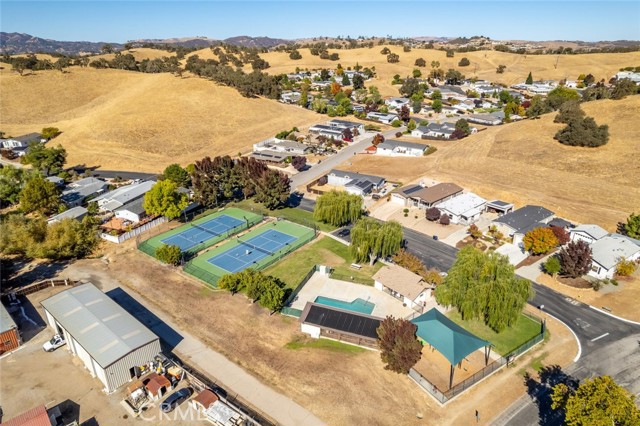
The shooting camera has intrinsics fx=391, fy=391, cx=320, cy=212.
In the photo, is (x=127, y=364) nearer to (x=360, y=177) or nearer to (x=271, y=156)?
(x=360, y=177)

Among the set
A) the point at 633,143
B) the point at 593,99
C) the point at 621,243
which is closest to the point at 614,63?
the point at 593,99

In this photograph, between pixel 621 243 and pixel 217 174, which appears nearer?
pixel 621 243

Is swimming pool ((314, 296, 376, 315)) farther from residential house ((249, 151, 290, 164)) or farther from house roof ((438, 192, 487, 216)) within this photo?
residential house ((249, 151, 290, 164))

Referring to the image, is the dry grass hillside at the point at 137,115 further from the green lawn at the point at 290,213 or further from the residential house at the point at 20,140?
the green lawn at the point at 290,213

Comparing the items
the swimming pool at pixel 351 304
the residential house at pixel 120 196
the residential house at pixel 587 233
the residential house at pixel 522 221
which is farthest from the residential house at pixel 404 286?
the residential house at pixel 120 196

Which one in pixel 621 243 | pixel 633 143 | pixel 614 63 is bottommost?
pixel 621 243

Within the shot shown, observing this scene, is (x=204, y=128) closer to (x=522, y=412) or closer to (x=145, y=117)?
(x=145, y=117)
